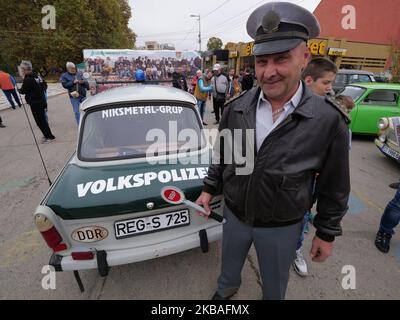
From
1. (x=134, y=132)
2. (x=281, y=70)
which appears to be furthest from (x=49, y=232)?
(x=281, y=70)

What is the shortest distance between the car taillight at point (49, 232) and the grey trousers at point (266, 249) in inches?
51.1

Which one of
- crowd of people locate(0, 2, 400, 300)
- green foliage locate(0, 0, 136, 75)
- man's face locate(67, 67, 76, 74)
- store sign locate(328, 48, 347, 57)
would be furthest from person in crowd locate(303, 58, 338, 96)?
green foliage locate(0, 0, 136, 75)

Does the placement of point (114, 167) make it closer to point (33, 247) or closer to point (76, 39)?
point (33, 247)

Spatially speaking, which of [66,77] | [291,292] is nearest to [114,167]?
[291,292]

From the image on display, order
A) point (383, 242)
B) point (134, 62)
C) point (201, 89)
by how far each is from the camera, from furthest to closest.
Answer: point (134, 62)
point (201, 89)
point (383, 242)

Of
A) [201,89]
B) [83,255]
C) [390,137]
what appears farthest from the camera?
[201,89]

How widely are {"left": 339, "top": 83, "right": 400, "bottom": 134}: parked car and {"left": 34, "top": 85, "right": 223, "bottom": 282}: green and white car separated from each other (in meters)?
5.91

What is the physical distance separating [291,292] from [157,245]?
136 cm

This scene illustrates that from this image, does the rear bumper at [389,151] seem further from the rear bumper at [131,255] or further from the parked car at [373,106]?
the rear bumper at [131,255]

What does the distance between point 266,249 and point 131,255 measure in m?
1.07

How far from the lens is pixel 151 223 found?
76.9 inches

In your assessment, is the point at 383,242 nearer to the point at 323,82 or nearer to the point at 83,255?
the point at 323,82

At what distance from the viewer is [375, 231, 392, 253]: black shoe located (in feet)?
8.95
